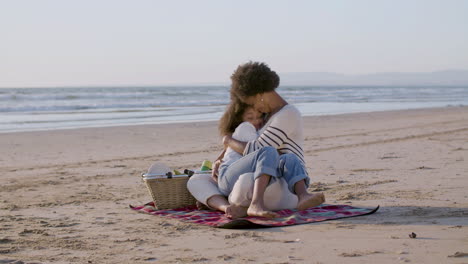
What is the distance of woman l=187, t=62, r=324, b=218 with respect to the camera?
5.39 meters

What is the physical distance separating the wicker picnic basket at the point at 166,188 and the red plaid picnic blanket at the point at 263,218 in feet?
0.25

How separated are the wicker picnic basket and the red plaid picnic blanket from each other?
77 mm

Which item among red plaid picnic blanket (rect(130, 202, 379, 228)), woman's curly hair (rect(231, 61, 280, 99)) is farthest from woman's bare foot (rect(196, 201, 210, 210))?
woman's curly hair (rect(231, 61, 280, 99))

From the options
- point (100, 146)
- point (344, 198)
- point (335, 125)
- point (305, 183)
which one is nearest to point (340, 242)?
point (305, 183)

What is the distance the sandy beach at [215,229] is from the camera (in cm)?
431

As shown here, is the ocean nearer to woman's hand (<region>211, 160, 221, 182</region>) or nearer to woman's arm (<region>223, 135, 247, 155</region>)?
woman's hand (<region>211, 160, 221, 182</region>)

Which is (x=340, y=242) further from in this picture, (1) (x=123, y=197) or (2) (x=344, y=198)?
(1) (x=123, y=197)

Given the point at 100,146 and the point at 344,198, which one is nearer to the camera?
the point at 344,198

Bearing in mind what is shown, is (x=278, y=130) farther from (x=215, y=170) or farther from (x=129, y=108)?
(x=129, y=108)

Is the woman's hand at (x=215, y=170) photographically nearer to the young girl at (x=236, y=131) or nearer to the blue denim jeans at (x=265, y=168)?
the young girl at (x=236, y=131)

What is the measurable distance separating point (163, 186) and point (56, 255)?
1.79 m

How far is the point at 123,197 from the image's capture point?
6992mm

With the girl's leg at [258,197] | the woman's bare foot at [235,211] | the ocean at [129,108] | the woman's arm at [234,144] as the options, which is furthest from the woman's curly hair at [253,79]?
the ocean at [129,108]

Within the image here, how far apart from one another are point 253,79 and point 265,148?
618 millimetres
